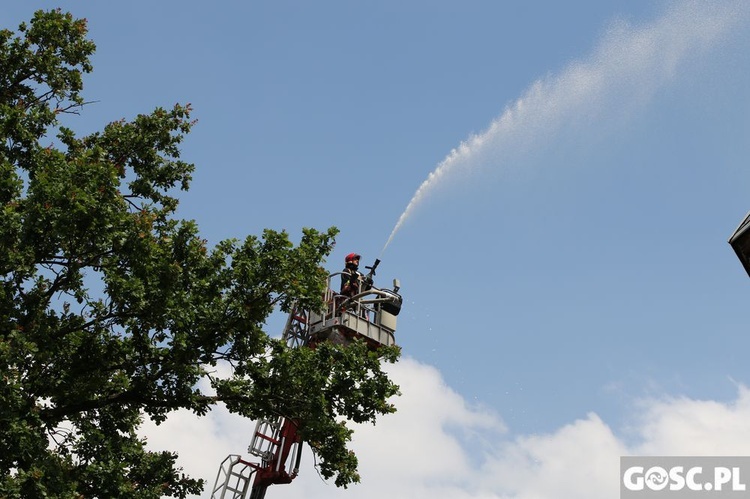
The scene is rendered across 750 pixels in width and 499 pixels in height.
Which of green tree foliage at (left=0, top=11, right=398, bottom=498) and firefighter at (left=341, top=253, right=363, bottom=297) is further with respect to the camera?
firefighter at (left=341, top=253, right=363, bottom=297)

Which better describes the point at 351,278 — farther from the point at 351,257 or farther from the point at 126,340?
the point at 126,340

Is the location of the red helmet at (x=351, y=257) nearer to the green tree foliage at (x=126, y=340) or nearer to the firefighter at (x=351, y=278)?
the firefighter at (x=351, y=278)

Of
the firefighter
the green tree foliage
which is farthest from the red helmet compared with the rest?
the green tree foliage

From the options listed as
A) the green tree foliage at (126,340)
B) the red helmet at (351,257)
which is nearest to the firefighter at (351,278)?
the red helmet at (351,257)

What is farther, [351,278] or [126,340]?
[351,278]

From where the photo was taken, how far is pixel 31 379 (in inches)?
719

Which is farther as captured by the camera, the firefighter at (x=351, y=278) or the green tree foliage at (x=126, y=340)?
the firefighter at (x=351, y=278)

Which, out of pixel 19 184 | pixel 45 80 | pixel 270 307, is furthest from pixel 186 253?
pixel 45 80

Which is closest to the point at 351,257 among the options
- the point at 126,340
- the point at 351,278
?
the point at 351,278

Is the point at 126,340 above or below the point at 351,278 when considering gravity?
below

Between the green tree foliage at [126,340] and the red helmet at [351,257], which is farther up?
the red helmet at [351,257]

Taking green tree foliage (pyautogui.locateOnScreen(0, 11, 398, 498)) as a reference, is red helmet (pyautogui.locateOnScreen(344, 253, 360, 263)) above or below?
above

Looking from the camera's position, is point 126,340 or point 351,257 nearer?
point 126,340

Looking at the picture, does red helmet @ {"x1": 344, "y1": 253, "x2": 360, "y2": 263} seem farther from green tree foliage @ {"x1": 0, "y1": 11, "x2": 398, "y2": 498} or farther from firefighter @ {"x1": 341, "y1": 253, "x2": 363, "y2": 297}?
green tree foliage @ {"x1": 0, "y1": 11, "x2": 398, "y2": 498}
